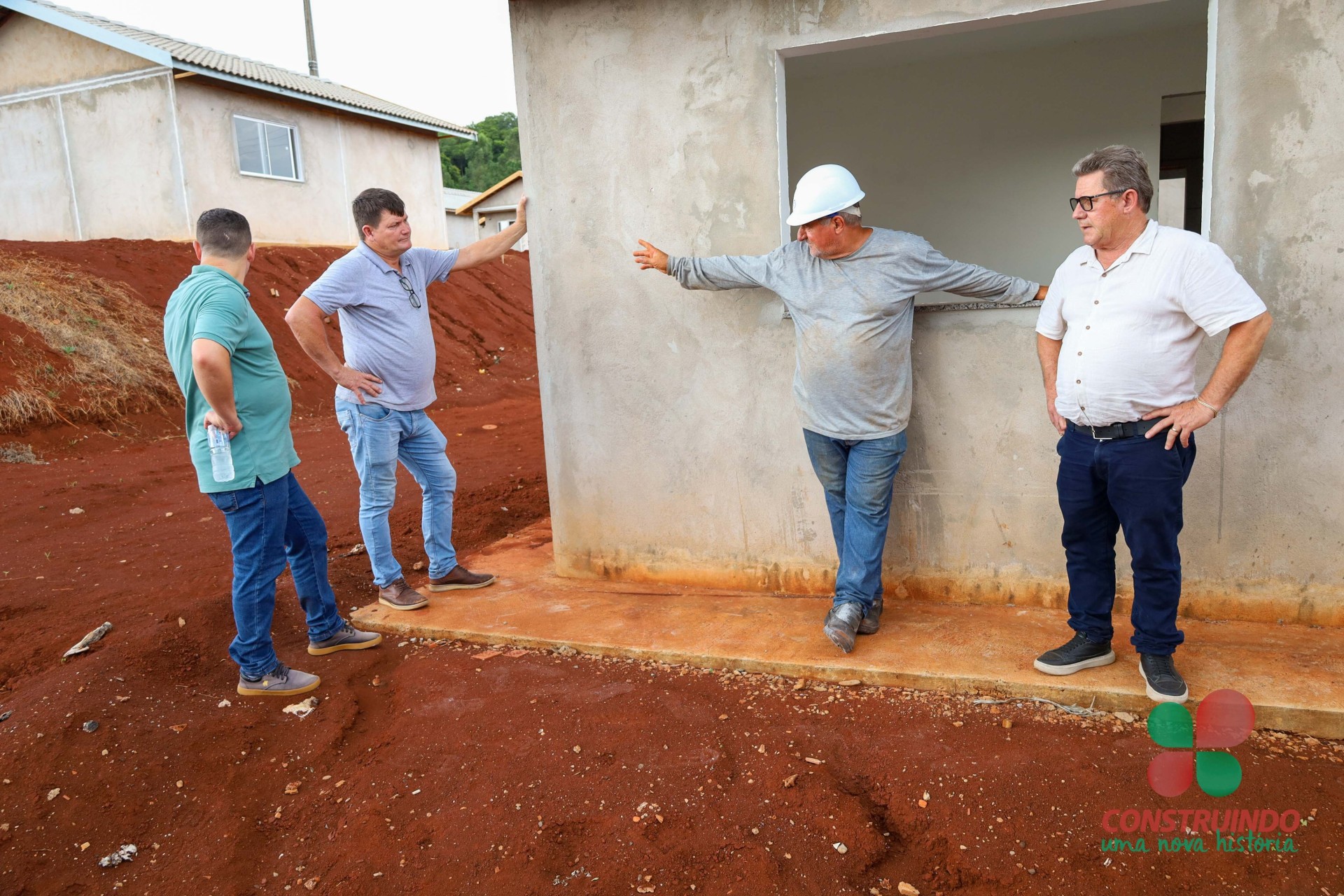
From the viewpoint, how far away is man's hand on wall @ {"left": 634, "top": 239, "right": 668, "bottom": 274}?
4.10 meters

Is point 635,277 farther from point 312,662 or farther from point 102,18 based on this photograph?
point 102,18

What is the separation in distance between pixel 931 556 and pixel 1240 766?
155cm

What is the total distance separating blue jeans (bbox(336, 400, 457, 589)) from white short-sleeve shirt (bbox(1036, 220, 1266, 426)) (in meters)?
3.02

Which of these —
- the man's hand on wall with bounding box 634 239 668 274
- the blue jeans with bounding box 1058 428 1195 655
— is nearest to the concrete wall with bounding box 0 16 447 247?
the man's hand on wall with bounding box 634 239 668 274

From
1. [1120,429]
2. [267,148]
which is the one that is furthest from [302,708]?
[267,148]

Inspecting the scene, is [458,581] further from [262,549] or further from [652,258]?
[652,258]

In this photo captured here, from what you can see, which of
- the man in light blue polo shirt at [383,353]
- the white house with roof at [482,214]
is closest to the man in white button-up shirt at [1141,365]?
the man in light blue polo shirt at [383,353]

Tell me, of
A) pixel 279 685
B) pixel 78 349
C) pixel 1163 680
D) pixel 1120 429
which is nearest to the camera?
pixel 1120 429

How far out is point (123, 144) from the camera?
15859 mm

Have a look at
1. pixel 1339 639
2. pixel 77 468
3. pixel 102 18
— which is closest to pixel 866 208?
pixel 1339 639

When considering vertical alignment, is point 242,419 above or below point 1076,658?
above

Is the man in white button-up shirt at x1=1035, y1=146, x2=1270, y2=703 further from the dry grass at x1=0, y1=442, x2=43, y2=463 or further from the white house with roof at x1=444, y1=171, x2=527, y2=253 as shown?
the white house with roof at x1=444, y1=171, x2=527, y2=253

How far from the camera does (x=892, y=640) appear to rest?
12.7 feet

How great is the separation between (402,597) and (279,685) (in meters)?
0.86
